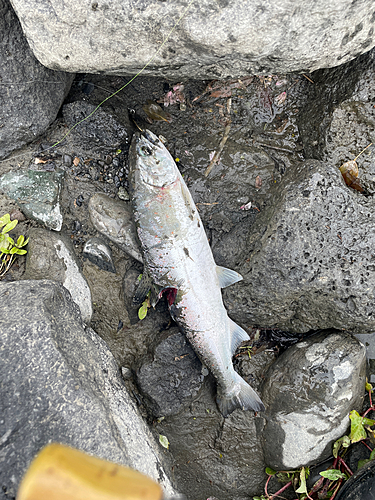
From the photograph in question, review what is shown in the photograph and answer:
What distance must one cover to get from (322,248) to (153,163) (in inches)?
71.5

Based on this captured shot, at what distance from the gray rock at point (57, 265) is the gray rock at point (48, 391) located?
0.34 meters

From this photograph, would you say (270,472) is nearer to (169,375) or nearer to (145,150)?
(169,375)

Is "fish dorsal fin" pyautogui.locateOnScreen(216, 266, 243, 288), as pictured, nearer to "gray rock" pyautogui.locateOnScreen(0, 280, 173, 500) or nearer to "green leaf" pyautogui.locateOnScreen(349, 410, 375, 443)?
"gray rock" pyautogui.locateOnScreen(0, 280, 173, 500)

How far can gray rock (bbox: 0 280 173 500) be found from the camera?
2547 millimetres

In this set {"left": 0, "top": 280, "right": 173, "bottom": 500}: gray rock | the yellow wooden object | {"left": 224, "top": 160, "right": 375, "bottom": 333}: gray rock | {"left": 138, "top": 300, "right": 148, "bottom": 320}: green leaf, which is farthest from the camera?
{"left": 138, "top": 300, "right": 148, "bottom": 320}: green leaf

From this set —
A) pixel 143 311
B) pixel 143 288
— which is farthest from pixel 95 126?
pixel 143 311

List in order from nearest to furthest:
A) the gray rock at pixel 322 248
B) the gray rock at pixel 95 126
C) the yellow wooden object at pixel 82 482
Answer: the yellow wooden object at pixel 82 482 → the gray rock at pixel 322 248 → the gray rock at pixel 95 126

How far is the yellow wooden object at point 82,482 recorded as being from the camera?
4.57 ft

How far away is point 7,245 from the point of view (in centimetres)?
346

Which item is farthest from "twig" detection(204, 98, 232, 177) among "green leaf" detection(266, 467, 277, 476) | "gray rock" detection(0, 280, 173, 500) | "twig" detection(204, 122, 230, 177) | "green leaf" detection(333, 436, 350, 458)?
"green leaf" detection(266, 467, 277, 476)

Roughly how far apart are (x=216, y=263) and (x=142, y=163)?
51.8 inches

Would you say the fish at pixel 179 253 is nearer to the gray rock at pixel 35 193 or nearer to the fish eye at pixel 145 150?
the fish eye at pixel 145 150

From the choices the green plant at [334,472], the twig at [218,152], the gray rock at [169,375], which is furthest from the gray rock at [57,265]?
the green plant at [334,472]

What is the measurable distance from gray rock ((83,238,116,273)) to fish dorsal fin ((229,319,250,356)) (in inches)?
57.9
